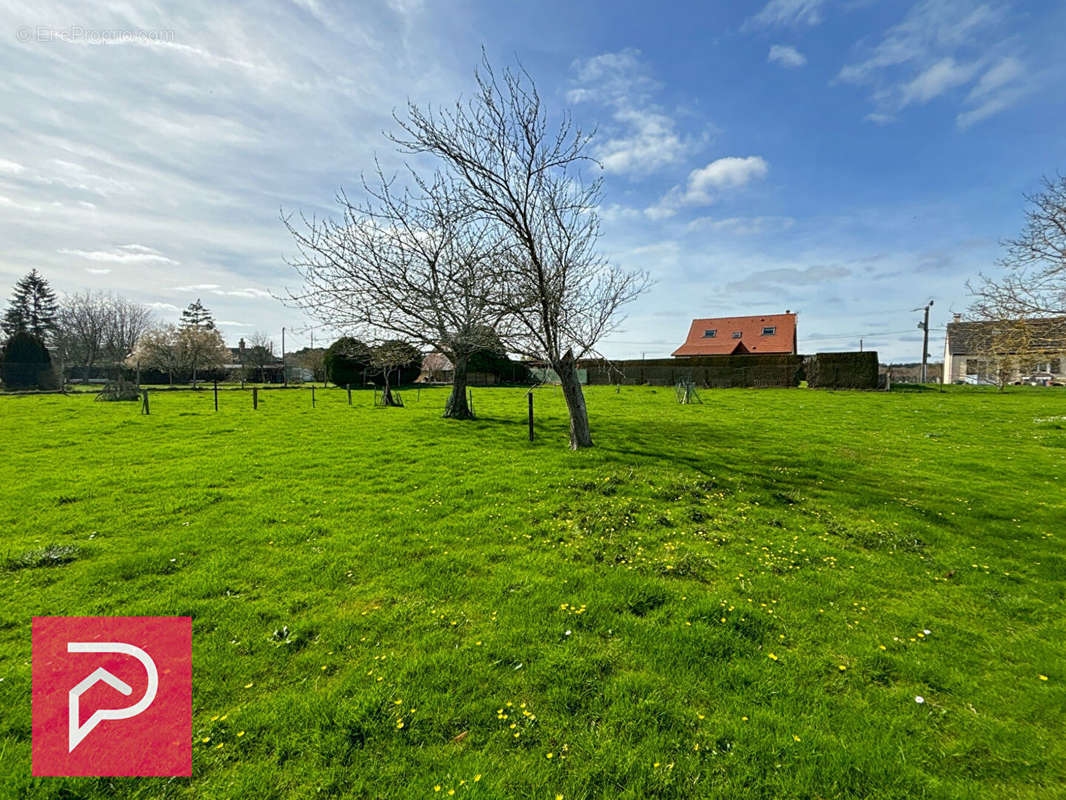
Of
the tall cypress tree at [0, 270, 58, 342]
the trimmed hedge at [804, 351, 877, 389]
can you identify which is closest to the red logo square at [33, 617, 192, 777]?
the trimmed hedge at [804, 351, 877, 389]

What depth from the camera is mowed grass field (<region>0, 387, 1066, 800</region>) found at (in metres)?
2.45

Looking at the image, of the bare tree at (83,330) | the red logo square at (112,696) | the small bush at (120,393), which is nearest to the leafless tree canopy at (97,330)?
the bare tree at (83,330)

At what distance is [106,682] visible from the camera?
3049mm

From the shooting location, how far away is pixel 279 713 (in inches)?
109

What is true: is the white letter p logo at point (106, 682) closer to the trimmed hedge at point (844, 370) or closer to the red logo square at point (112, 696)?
the red logo square at point (112, 696)

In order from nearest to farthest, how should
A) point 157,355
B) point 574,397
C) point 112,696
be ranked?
1. point 112,696
2. point 574,397
3. point 157,355

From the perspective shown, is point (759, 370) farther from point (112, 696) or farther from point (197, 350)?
point (197, 350)

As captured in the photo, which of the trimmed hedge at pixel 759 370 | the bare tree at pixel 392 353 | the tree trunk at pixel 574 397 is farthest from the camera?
the trimmed hedge at pixel 759 370

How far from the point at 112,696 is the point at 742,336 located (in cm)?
4812

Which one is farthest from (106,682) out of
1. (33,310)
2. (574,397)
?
(33,310)

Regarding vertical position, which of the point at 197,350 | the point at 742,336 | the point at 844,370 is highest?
the point at 742,336

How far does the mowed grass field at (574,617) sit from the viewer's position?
2.45 metres

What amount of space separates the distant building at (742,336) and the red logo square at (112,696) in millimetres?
43343

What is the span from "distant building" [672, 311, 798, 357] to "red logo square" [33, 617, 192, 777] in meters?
43.3
